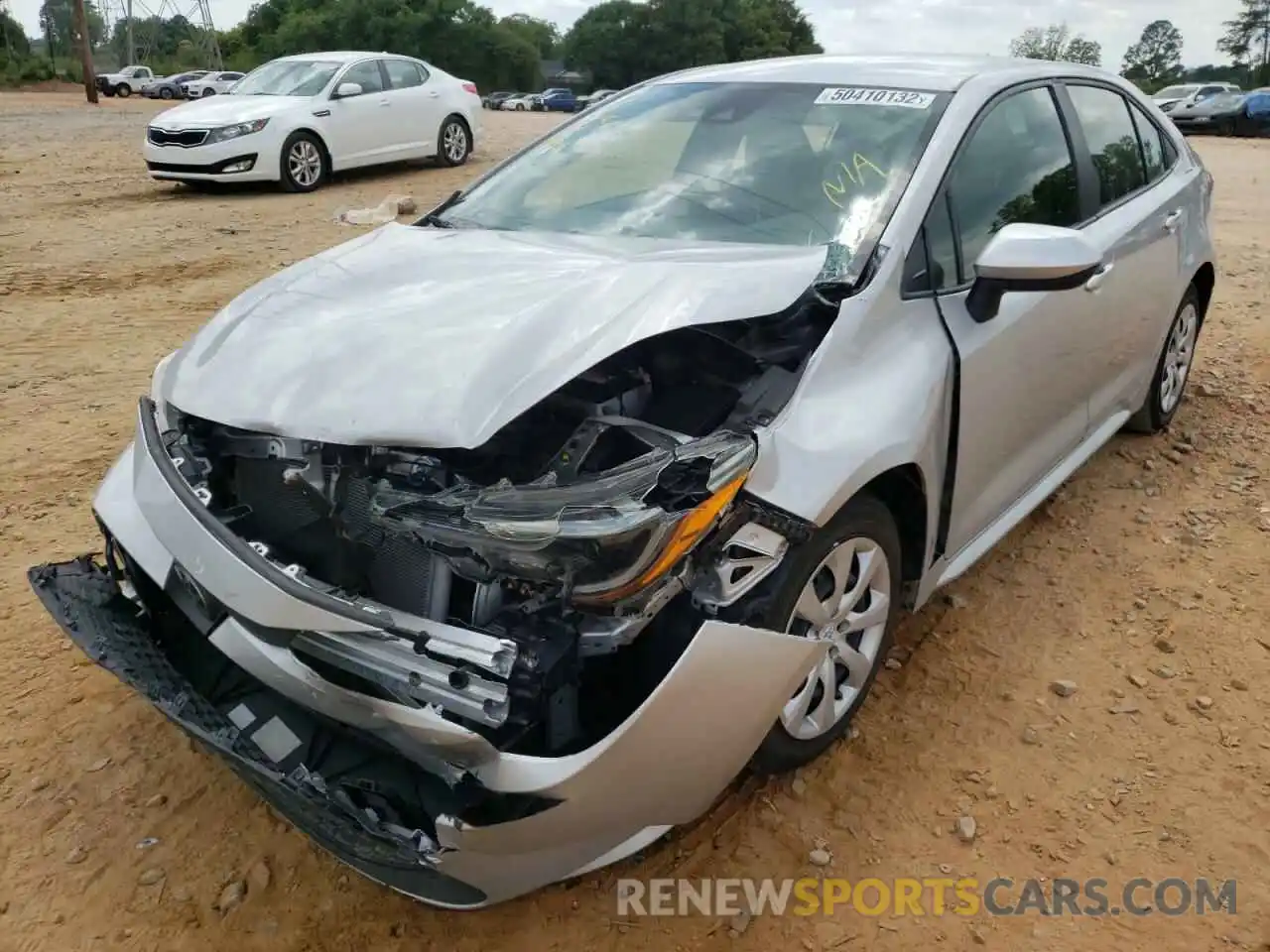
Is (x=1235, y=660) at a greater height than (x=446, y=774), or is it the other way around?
(x=446, y=774)

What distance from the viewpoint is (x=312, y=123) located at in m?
10.5

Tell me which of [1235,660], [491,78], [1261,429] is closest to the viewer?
[1235,660]

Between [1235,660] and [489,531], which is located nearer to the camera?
[489,531]

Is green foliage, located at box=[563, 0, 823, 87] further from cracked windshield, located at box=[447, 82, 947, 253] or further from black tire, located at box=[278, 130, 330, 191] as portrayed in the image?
cracked windshield, located at box=[447, 82, 947, 253]

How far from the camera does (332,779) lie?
1.93 metres

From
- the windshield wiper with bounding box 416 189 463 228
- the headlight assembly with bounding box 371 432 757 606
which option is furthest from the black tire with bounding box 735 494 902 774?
the windshield wiper with bounding box 416 189 463 228

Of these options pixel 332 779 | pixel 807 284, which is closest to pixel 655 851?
pixel 332 779

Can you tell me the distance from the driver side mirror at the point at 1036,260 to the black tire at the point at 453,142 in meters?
10.7

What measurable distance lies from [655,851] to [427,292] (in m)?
1.43

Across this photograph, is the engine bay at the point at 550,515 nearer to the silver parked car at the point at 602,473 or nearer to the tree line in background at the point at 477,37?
the silver parked car at the point at 602,473

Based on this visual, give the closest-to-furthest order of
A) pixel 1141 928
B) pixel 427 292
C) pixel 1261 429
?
pixel 1141 928, pixel 427 292, pixel 1261 429

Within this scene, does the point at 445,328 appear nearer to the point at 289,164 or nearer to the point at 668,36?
the point at 289,164

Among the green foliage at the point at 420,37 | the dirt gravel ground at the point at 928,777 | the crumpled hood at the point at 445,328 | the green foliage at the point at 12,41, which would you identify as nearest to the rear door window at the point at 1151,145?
the dirt gravel ground at the point at 928,777

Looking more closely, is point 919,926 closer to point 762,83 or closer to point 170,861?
point 170,861
